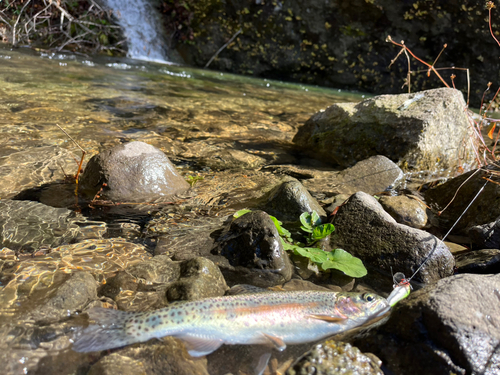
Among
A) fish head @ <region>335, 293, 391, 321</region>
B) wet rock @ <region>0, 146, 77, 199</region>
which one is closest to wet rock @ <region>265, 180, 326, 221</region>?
fish head @ <region>335, 293, 391, 321</region>

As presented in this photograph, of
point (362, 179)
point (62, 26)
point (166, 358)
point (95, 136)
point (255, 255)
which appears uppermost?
point (62, 26)

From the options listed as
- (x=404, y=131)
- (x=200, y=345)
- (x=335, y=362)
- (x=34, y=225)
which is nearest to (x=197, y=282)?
(x=200, y=345)

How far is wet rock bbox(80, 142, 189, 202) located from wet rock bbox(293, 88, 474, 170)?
8.60 feet

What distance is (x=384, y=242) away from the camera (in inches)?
119

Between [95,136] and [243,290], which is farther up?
[95,136]

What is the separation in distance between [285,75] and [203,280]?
12.6 meters

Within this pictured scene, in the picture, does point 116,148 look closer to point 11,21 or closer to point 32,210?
point 32,210

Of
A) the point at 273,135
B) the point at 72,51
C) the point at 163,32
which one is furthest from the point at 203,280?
the point at 163,32

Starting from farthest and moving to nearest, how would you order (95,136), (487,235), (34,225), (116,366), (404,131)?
(95,136) < (404,131) < (487,235) < (34,225) < (116,366)

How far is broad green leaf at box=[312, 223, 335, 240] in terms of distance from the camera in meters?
3.12

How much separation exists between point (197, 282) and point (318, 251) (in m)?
1.07

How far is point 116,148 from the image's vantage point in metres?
3.75

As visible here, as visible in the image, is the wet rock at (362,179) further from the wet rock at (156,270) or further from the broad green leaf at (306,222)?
the wet rock at (156,270)

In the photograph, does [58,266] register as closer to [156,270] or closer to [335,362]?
[156,270]
